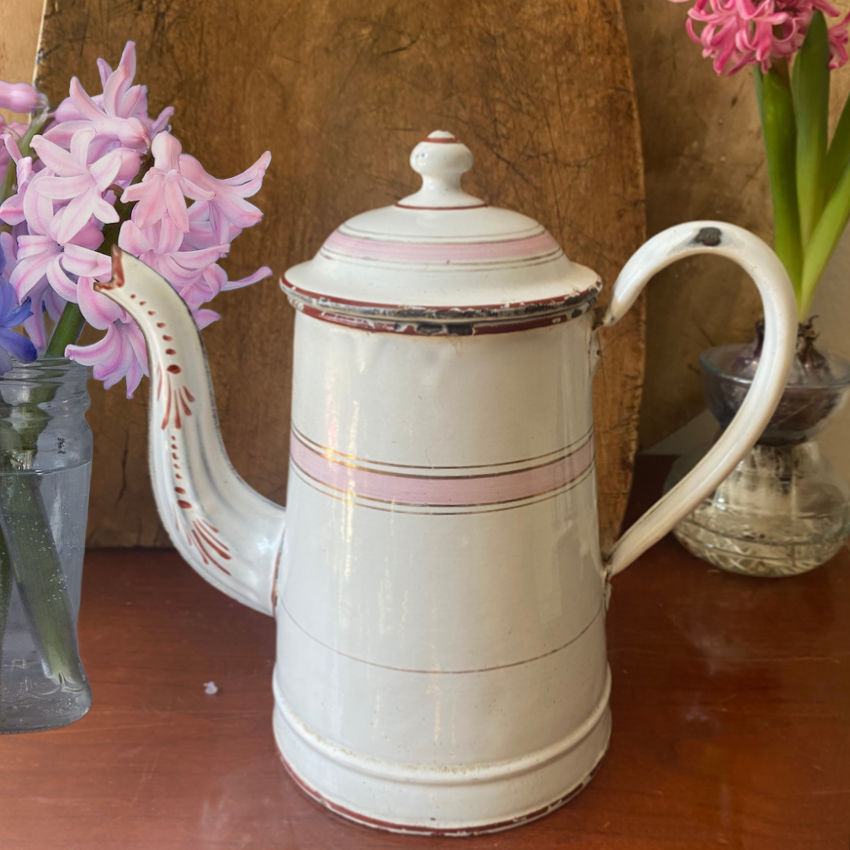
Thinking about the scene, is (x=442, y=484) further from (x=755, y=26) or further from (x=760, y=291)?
(x=755, y=26)

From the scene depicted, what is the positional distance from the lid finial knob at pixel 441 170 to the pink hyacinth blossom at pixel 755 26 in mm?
232

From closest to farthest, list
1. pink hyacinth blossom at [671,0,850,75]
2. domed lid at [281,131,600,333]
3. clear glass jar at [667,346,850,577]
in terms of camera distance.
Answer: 1. domed lid at [281,131,600,333]
2. pink hyacinth blossom at [671,0,850,75]
3. clear glass jar at [667,346,850,577]

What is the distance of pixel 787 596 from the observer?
69 centimetres

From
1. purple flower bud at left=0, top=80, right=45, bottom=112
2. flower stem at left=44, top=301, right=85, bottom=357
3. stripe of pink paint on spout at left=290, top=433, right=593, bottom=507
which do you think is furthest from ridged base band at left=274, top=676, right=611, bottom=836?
purple flower bud at left=0, top=80, right=45, bottom=112

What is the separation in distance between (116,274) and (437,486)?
0.18 m

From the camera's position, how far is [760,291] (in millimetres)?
454

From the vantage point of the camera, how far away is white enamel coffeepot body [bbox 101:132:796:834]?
41 cm

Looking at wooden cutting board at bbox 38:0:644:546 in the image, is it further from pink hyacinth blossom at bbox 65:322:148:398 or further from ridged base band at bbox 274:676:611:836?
ridged base band at bbox 274:676:611:836

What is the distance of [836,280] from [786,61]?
259 mm

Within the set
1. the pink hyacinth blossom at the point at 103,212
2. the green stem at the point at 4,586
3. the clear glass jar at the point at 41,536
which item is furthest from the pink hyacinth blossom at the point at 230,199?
the green stem at the point at 4,586

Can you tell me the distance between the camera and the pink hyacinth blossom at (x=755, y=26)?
0.55 m

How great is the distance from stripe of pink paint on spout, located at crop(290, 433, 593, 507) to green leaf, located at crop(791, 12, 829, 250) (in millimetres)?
345

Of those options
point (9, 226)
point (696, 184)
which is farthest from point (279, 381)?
point (696, 184)

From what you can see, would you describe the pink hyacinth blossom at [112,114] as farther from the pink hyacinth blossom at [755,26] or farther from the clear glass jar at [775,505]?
the clear glass jar at [775,505]
